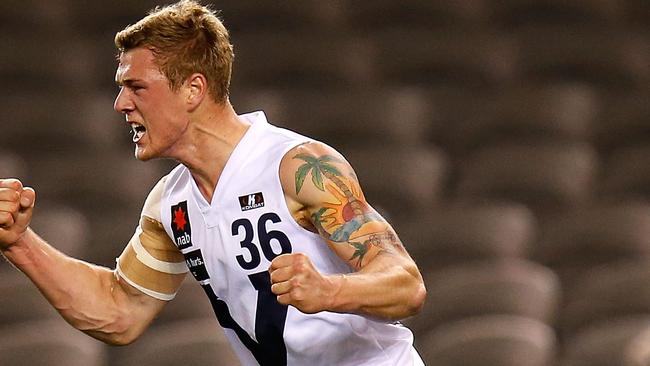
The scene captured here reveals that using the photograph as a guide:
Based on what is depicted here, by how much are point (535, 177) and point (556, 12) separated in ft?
3.27

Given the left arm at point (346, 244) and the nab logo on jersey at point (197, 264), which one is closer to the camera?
the left arm at point (346, 244)

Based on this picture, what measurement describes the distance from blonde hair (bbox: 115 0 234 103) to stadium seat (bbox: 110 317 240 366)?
1468 mm

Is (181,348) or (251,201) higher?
(251,201)

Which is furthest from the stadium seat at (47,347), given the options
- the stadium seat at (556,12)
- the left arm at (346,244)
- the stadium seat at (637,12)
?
the stadium seat at (637,12)

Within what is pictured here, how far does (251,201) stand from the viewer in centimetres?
247

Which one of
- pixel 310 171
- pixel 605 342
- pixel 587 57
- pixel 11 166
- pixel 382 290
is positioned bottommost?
pixel 605 342

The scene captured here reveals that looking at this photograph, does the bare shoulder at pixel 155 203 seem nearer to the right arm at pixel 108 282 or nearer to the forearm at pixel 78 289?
the right arm at pixel 108 282

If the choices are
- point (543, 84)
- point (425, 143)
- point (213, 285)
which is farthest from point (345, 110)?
point (213, 285)

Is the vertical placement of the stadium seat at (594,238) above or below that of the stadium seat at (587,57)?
below

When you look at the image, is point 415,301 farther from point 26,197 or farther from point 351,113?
point 351,113

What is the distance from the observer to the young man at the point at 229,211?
2379 millimetres

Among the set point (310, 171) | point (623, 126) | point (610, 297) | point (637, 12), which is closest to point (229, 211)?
point (310, 171)

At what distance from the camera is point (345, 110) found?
17.0 ft

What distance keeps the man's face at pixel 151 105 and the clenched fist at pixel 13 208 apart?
23 cm
